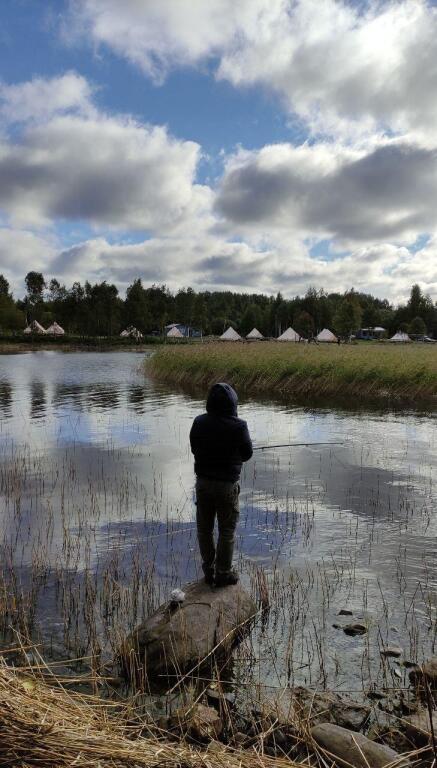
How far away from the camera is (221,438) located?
7.43 m

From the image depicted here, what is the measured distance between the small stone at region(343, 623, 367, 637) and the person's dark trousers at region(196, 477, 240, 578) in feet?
5.68

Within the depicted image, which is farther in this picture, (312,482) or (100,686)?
(312,482)

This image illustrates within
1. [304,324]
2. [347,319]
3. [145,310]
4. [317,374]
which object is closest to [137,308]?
[145,310]

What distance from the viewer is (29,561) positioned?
31.9ft

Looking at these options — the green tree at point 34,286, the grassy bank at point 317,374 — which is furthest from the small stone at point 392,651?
the green tree at point 34,286

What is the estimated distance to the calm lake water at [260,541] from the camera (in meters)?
7.20

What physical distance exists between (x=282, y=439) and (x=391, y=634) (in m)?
14.4

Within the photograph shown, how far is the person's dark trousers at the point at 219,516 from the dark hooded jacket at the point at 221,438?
15 centimetres

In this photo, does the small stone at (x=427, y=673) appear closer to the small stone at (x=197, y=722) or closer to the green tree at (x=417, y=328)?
the small stone at (x=197, y=722)

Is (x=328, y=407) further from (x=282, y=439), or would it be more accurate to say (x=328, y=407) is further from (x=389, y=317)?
(x=389, y=317)

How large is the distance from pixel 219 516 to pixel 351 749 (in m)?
3.51

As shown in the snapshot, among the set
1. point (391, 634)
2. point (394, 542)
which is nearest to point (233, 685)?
point (391, 634)

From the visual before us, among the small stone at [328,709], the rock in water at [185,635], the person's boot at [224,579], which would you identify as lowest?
the small stone at [328,709]

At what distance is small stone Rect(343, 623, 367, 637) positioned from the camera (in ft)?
24.3
